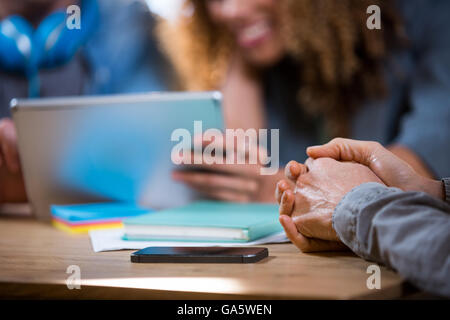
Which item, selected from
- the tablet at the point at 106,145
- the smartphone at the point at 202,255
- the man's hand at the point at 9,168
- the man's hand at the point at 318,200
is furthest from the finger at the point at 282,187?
the man's hand at the point at 9,168

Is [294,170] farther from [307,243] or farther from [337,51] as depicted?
[337,51]

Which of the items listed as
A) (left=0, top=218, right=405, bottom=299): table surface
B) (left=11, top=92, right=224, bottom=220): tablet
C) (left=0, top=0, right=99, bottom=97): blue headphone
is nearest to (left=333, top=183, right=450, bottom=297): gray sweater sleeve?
(left=0, top=218, right=405, bottom=299): table surface

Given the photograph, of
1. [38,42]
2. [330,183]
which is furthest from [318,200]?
[38,42]

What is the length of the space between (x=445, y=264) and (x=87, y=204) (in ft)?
2.84

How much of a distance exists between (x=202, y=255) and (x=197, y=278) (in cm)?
9

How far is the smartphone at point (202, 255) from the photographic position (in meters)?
0.69

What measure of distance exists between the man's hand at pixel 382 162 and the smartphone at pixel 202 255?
18 cm

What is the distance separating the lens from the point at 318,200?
759 millimetres

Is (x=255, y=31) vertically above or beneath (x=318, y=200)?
above

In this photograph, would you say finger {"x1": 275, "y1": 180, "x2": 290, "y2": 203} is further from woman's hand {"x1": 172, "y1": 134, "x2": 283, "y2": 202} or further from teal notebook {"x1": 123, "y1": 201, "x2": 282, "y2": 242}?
woman's hand {"x1": 172, "y1": 134, "x2": 283, "y2": 202}

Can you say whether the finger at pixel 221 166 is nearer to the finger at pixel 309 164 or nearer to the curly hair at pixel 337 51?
the finger at pixel 309 164

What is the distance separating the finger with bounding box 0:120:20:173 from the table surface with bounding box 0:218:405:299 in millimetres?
575

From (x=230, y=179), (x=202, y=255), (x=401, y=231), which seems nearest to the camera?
(x=401, y=231)
